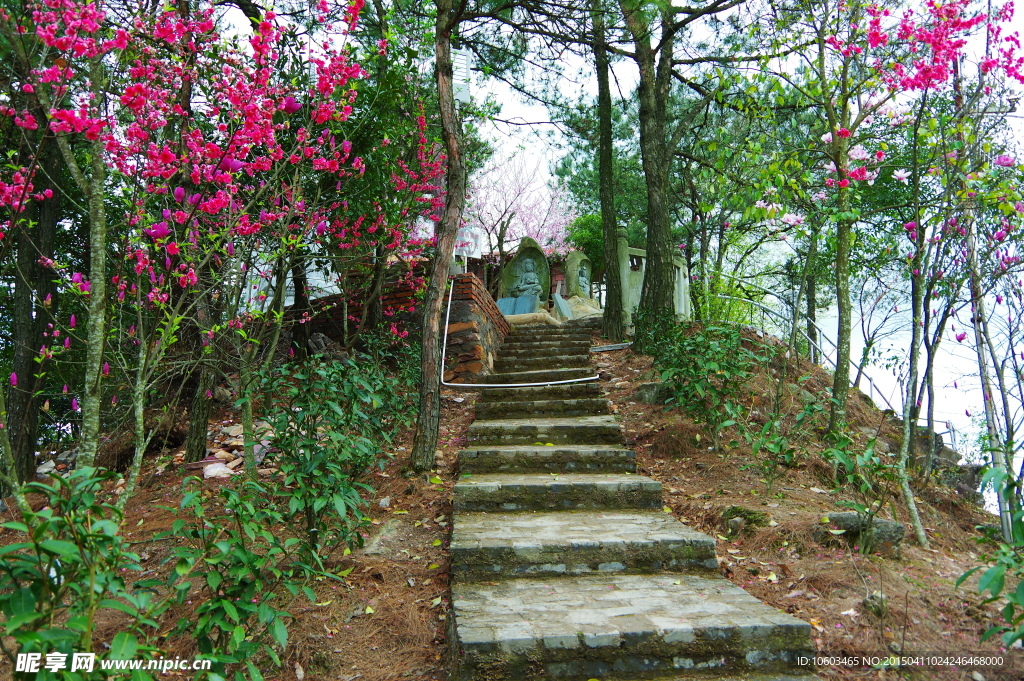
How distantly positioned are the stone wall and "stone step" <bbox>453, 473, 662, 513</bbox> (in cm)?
296

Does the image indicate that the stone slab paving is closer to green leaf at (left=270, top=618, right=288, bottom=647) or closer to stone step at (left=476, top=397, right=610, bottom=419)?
stone step at (left=476, top=397, right=610, bottom=419)

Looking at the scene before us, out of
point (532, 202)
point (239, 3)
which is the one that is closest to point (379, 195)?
point (239, 3)

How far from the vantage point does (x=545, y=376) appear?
677 centimetres

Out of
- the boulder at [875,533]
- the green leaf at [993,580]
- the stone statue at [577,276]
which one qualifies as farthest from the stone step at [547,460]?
the stone statue at [577,276]

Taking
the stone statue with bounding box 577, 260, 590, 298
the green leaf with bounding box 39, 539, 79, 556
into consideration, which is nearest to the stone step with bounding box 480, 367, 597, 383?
the green leaf with bounding box 39, 539, 79, 556

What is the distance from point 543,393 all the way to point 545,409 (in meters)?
0.41

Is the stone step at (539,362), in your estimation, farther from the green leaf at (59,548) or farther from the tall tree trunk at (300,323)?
the green leaf at (59,548)

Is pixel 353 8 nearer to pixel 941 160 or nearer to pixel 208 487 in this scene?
pixel 208 487

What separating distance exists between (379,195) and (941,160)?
476 centimetres

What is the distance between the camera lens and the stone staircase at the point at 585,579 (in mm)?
2547

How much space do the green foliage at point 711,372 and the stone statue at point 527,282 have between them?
6.64 meters

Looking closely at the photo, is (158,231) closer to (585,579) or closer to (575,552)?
(575,552)

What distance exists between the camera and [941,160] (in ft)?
14.5

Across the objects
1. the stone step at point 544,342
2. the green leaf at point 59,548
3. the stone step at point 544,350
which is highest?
the stone step at point 544,342
